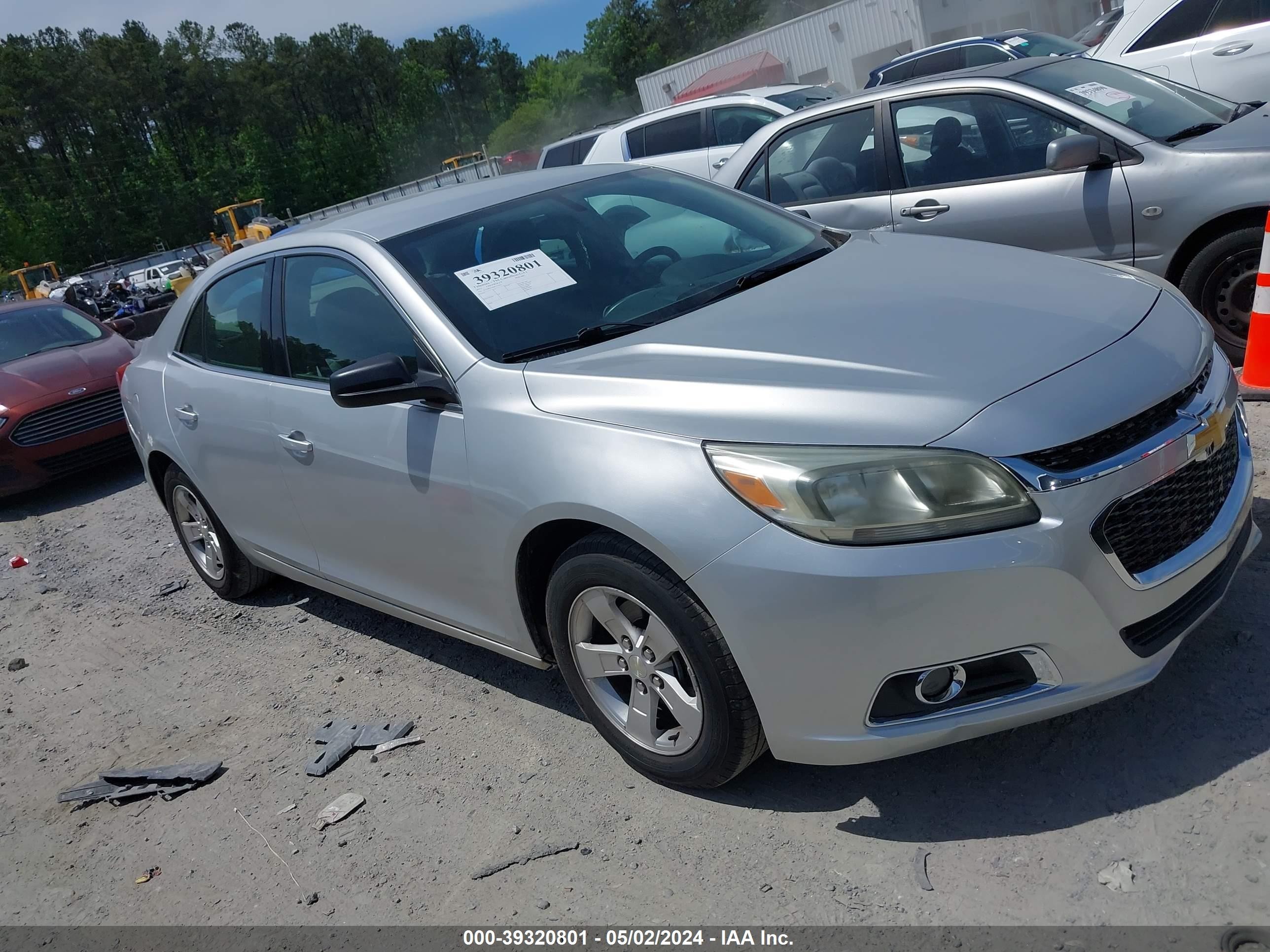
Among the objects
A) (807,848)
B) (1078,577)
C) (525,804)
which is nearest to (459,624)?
(525,804)

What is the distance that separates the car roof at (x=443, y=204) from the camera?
3.87 m

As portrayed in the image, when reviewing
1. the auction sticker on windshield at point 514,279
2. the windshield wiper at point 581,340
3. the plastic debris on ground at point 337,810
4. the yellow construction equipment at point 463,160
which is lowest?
the plastic debris on ground at point 337,810

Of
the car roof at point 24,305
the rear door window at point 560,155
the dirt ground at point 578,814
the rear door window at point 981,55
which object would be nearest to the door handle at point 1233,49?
the dirt ground at point 578,814

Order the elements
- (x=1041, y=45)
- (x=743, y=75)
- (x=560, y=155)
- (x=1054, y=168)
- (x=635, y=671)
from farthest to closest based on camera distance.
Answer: (x=743, y=75) → (x=1041, y=45) → (x=560, y=155) → (x=1054, y=168) → (x=635, y=671)

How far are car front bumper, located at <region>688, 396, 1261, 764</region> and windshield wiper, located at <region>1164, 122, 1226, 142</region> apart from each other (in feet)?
11.4

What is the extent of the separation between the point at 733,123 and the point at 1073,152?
7.02m

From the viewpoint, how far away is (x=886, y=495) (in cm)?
247

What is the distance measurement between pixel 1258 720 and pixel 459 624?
2.32 metres

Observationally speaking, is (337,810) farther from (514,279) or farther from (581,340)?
(514,279)

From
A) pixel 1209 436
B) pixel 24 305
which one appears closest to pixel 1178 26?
pixel 1209 436

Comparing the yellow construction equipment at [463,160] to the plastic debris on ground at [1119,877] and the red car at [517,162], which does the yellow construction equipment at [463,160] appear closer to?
the red car at [517,162]

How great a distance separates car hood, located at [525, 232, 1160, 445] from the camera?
8.44ft

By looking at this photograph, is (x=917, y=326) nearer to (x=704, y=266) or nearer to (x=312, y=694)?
(x=704, y=266)

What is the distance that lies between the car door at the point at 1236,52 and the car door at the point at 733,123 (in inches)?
168
